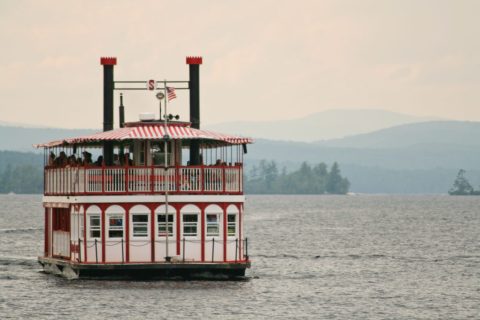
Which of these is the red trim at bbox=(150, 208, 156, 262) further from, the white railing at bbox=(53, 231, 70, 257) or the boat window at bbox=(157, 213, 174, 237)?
the white railing at bbox=(53, 231, 70, 257)

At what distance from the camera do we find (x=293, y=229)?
125000 millimetres

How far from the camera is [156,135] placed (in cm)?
5472

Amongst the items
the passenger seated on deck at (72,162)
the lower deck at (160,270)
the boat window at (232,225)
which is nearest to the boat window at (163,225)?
the lower deck at (160,270)

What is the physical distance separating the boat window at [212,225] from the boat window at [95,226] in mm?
3962

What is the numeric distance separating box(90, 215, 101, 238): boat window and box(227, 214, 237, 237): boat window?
4705 millimetres

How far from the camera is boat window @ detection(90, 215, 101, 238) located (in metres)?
54.2

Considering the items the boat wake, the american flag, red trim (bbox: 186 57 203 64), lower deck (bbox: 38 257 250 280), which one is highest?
red trim (bbox: 186 57 203 64)

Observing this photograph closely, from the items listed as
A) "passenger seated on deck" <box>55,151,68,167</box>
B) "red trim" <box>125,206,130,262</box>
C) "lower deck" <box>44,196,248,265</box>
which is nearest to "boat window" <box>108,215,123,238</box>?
"lower deck" <box>44,196,248,265</box>

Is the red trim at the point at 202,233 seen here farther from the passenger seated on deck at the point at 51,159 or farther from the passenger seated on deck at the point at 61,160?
the passenger seated on deck at the point at 51,159

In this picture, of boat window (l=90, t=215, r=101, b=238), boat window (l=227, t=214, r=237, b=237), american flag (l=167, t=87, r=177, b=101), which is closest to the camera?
boat window (l=90, t=215, r=101, b=238)

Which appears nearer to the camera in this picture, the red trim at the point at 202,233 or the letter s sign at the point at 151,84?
the red trim at the point at 202,233

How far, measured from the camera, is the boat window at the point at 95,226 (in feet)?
178

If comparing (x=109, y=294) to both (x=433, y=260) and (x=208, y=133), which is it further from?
(x=433, y=260)

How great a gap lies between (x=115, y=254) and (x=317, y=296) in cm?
747
